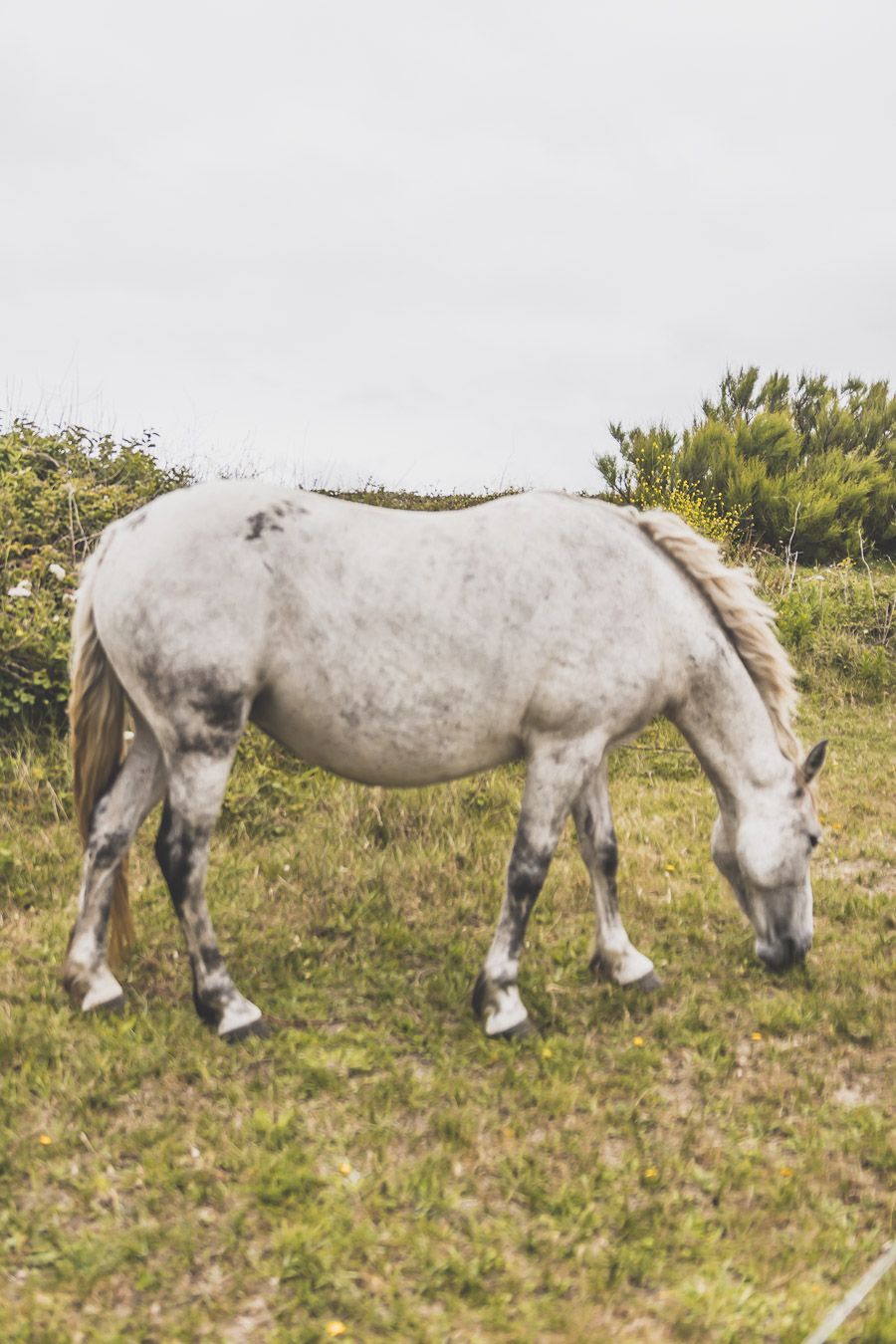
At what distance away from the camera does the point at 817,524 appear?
536 inches

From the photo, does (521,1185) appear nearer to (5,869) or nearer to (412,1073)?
(412,1073)

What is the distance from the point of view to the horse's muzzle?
153 inches

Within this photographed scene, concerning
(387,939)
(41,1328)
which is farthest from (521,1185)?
(387,939)

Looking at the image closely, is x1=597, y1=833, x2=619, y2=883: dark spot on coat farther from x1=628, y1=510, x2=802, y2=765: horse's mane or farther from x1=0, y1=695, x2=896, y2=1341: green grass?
x1=628, y1=510, x2=802, y2=765: horse's mane

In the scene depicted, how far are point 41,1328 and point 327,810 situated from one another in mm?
3469

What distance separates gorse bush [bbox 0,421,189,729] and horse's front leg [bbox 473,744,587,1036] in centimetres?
355

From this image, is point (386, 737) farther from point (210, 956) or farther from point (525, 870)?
point (210, 956)

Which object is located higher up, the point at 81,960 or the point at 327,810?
the point at 81,960

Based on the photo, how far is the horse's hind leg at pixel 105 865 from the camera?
351 centimetres

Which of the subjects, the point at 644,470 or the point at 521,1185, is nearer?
A: the point at 521,1185

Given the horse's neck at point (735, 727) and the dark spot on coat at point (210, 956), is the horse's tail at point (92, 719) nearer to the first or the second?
the dark spot on coat at point (210, 956)

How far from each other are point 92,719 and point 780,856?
8.99 ft

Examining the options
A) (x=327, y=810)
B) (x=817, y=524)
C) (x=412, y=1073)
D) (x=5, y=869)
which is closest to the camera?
(x=412, y=1073)

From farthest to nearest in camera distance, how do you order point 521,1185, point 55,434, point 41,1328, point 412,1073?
point 55,434 < point 412,1073 < point 521,1185 < point 41,1328
